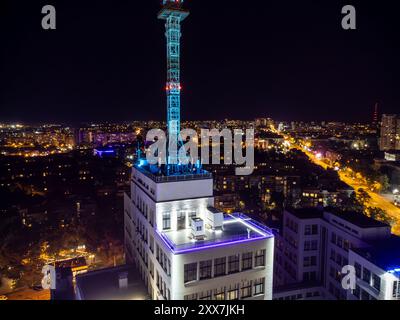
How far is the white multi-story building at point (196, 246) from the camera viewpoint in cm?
1458

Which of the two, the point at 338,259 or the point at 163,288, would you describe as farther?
the point at 338,259

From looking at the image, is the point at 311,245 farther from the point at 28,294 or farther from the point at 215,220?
the point at 28,294

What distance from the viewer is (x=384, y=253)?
61.8ft

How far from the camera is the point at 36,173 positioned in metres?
65.4

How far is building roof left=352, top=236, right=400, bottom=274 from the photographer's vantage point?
57.2ft

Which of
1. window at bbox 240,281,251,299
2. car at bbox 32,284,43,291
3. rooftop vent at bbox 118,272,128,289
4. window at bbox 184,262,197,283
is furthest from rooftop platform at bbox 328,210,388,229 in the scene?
car at bbox 32,284,43,291

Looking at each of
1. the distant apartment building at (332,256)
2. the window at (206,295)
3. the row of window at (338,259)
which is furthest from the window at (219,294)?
the row of window at (338,259)

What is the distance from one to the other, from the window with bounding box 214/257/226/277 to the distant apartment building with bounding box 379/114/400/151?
396 feet

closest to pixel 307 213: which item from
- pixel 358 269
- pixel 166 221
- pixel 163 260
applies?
pixel 358 269

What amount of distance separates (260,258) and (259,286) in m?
1.50

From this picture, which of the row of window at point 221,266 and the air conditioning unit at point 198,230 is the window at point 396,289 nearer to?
the row of window at point 221,266
